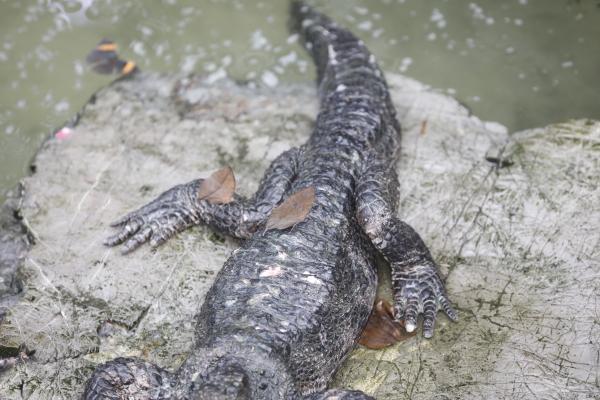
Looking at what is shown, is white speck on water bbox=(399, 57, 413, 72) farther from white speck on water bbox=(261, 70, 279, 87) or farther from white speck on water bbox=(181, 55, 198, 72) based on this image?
white speck on water bbox=(181, 55, 198, 72)

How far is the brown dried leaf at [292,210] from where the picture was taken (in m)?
3.95

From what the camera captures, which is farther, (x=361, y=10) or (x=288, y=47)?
(x=361, y=10)

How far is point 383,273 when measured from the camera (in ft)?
14.3

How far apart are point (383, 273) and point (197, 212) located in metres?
1.37

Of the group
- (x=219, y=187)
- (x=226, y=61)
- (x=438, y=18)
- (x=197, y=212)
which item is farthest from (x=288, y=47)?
(x=197, y=212)

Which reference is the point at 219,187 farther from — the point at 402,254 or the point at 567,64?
the point at 567,64

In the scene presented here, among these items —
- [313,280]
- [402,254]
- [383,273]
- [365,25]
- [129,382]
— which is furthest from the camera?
[365,25]

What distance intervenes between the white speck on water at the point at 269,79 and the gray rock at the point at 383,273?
0.92 feet

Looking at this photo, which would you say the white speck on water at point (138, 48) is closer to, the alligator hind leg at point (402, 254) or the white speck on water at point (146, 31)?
the white speck on water at point (146, 31)

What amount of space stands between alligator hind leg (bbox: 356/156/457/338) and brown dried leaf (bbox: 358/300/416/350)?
61mm

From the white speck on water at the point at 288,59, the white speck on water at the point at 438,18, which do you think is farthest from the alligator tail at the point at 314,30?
the white speck on water at the point at 438,18

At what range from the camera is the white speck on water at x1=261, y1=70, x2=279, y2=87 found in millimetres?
5929

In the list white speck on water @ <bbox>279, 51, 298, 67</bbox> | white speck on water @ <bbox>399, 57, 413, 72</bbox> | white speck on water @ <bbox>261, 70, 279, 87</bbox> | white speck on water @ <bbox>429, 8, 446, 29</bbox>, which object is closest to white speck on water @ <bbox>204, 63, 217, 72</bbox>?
white speck on water @ <bbox>261, 70, 279, 87</bbox>

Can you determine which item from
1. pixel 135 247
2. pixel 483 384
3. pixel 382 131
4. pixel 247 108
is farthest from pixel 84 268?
pixel 483 384
